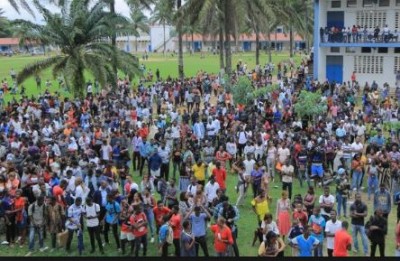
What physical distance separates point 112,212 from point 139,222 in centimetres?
89

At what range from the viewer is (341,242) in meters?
9.63

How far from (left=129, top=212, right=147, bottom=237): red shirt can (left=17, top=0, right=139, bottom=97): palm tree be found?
13.2 m

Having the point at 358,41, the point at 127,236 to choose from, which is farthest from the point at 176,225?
the point at 358,41

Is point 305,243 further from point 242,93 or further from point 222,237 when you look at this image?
point 242,93

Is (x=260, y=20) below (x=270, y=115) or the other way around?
the other way around

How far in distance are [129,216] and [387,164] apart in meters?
7.34

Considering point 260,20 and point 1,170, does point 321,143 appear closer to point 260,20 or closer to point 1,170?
point 1,170

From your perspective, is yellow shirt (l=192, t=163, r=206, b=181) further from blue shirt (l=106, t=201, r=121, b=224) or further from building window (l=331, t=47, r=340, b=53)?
building window (l=331, t=47, r=340, b=53)

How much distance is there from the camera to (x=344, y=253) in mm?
9711

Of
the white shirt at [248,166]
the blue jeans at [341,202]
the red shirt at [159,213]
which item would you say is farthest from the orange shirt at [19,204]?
the blue jeans at [341,202]

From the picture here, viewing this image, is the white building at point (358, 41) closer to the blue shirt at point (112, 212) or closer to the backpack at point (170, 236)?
the blue shirt at point (112, 212)

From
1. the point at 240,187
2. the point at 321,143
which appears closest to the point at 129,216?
the point at 240,187

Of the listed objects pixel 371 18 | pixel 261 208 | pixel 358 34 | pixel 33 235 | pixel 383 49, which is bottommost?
pixel 33 235

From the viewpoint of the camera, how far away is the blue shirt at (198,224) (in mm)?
10672
